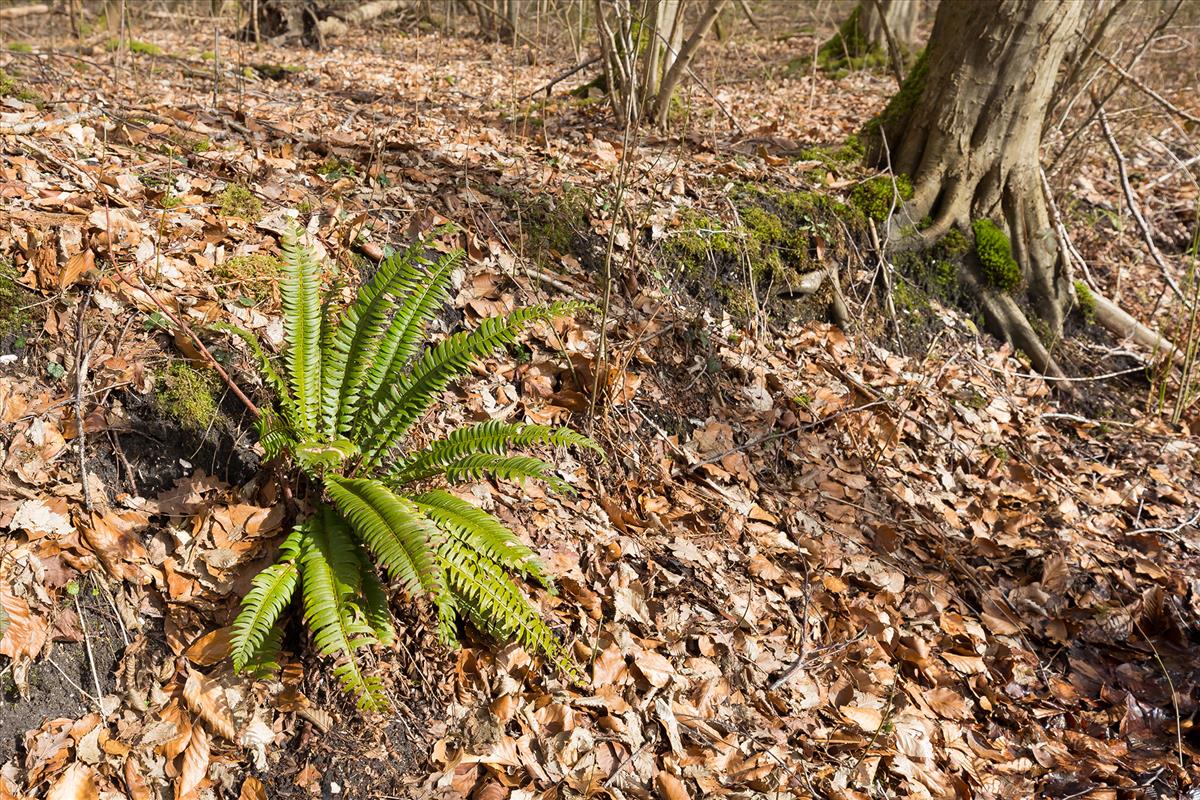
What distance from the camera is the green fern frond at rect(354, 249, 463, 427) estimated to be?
320cm

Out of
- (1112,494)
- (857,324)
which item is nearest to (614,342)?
(857,324)

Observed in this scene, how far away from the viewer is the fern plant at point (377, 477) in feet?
8.25

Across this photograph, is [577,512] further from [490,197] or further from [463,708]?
[490,197]

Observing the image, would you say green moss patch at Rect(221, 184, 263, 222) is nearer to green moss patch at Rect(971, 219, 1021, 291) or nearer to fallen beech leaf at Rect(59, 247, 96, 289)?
fallen beech leaf at Rect(59, 247, 96, 289)

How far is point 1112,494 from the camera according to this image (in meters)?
4.90

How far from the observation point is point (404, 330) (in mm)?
3246

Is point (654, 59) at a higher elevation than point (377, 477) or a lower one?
higher

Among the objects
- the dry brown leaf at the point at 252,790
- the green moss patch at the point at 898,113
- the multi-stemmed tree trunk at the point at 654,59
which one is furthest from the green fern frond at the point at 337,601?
the green moss patch at the point at 898,113

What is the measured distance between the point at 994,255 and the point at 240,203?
502 cm

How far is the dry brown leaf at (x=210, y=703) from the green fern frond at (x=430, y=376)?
0.92 meters

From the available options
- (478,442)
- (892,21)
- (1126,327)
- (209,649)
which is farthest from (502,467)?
(892,21)

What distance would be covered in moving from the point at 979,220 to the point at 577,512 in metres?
4.09

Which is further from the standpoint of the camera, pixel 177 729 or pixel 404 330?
pixel 404 330

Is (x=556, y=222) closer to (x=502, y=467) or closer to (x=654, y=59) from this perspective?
(x=654, y=59)
